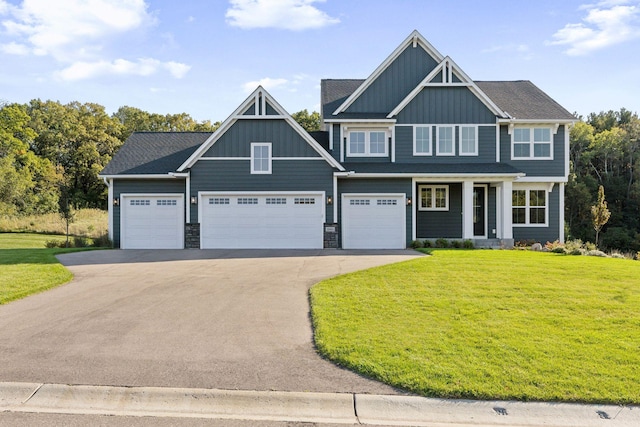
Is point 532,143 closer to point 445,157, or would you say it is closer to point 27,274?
point 445,157

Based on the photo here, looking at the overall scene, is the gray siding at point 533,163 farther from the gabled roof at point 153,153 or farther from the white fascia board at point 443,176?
the gabled roof at point 153,153

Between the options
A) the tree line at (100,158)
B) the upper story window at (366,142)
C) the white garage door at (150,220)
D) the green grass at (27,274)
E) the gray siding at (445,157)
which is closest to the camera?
the green grass at (27,274)

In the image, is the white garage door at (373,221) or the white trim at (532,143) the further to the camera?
the white trim at (532,143)

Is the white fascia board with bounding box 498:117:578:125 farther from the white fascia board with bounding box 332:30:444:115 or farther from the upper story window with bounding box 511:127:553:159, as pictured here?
the white fascia board with bounding box 332:30:444:115

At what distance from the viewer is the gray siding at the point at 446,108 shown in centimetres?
2105

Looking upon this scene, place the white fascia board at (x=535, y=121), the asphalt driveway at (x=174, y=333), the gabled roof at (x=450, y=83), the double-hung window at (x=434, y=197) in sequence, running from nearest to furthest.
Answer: the asphalt driveway at (x=174, y=333) → the gabled roof at (x=450, y=83) → the white fascia board at (x=535, y=121) → the double-hung window at (x=434, y=197)

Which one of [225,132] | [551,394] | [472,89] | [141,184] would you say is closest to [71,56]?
[141,184]

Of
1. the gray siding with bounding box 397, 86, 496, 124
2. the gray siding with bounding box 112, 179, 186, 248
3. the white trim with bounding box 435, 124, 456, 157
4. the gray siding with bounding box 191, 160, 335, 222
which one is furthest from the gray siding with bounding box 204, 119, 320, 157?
the white trim with bounding box 435, 124, 456, 157

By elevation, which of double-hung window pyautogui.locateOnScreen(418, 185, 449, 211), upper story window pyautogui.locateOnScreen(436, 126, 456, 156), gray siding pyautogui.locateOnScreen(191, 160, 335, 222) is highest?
upper story window pyautogui.locateOnScreen(436, 126, 456, 156)

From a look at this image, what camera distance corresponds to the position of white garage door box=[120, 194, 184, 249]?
1981 cm

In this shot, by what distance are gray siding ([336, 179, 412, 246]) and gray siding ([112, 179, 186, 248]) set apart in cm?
685

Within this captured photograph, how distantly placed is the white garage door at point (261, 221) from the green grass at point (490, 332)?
27.3 feet

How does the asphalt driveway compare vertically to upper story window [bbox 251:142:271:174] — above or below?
below

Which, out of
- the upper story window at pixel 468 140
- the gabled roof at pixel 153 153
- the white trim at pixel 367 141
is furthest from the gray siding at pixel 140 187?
the upper story window at pixel 468 140
